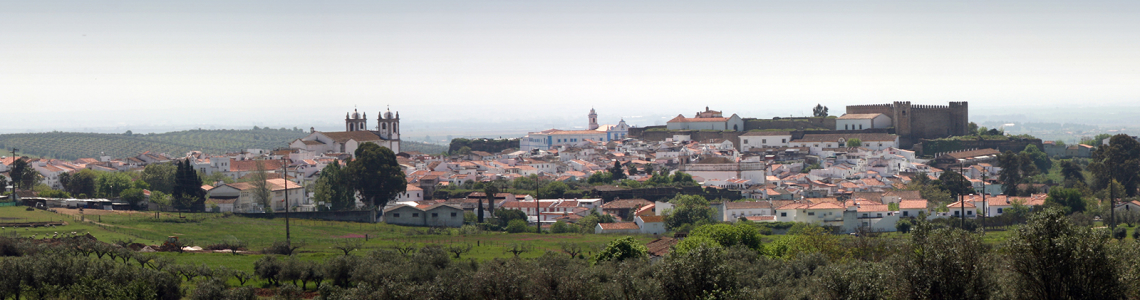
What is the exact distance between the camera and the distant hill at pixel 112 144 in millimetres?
100562

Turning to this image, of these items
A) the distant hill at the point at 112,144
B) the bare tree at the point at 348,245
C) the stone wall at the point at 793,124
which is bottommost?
the bare tree at the point at 348,245

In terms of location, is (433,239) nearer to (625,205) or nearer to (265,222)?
(265,222)

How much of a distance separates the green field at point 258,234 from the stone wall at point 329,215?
907mm

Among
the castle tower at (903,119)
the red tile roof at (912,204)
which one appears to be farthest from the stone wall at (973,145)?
the red tile roof at (912,204)

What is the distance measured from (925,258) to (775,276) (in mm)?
5427

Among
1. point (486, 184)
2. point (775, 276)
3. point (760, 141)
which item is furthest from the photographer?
point (760, 141)

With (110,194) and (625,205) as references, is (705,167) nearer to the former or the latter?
(625,205)

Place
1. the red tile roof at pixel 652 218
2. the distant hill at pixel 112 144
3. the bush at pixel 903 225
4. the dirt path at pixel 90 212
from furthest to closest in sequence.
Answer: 1. the distant hill at pixel 112 144
2. the red tile roof at pixel 652 218
3. the bush at pixel 903 225
4. the dirt path at pixel 90 212

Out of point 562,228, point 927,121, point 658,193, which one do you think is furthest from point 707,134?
point 562,228

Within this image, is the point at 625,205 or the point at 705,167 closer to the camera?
the point at 625,205

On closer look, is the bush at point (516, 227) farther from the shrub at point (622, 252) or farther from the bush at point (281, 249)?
the shrub at point (622, 252)

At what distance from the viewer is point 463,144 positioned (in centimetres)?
7769

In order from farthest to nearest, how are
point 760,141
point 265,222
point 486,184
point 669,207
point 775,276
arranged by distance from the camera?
point 760,141 < point 486,184 < point 669,207 < point 265,222 < point 775,276

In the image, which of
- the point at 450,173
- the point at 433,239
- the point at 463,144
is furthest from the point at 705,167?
the point at 463,144
